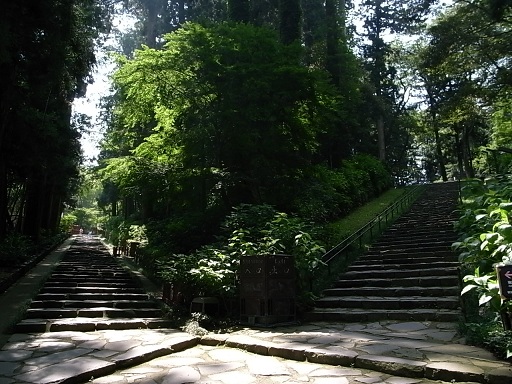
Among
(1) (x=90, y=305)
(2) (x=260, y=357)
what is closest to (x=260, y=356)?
(2) (x=260, y=357)

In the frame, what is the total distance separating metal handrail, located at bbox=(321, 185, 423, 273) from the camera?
34.0 feet

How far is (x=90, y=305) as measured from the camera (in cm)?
891

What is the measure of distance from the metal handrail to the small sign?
5.50 metres

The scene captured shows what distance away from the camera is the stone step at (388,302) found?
7.10 m

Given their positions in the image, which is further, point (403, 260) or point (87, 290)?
point (87, 290)

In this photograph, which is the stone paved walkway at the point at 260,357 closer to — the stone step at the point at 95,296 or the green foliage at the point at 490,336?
the green foliage at the point at 490,336

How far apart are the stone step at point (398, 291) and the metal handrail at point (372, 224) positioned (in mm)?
815

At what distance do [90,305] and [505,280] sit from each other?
7705 millimetres

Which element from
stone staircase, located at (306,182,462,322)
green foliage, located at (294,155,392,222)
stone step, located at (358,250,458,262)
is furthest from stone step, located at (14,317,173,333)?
green foliage, located at (294,155,392,222)

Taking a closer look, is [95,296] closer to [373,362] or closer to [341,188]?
[373,362]

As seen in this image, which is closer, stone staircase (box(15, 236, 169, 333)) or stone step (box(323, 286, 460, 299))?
stone staircase (box(15, 236, 169, 333))

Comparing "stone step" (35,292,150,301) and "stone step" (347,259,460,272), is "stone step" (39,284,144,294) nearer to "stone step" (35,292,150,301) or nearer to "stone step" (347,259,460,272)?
"stone step" (35,292,150,301)

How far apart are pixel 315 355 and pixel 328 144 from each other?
60.8 ft

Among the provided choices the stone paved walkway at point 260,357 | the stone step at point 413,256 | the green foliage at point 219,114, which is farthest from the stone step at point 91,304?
the stone step at point 413,256
